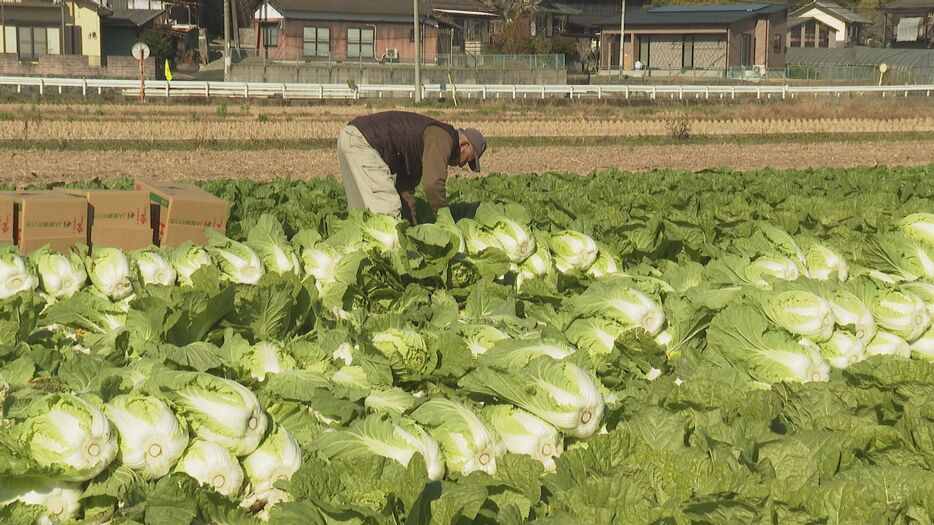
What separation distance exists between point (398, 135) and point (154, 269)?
285 centimetres

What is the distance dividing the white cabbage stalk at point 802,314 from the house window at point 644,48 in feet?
200

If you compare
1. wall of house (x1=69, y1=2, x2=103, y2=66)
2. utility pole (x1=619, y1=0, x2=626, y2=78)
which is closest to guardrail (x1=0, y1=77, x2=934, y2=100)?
wall of house (x1=69, y1=2, x2=103, y2=66)

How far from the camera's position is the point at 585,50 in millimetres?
72625

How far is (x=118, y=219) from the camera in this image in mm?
8242

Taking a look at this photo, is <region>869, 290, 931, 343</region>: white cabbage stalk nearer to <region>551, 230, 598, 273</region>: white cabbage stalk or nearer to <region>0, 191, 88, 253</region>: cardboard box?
<region>551, 230, 598, 273</region>: white cabbage stalk

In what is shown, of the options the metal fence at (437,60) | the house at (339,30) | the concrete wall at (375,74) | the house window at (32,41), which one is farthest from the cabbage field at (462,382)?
the house window at (32,41)

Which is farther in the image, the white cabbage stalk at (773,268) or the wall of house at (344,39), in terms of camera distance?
the wall of house at (344,39)

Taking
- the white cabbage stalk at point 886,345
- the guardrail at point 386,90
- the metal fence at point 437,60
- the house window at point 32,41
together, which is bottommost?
the white cabbage stalk at point 886,345

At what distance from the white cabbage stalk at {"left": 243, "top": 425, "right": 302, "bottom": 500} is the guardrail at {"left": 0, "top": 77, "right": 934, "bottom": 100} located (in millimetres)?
32469

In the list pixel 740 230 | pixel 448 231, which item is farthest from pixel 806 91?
pixel 448 231

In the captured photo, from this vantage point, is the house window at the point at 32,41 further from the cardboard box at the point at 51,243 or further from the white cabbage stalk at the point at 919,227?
the white cabbage stalk at the point at 919,227

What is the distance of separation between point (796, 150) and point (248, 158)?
14609mm

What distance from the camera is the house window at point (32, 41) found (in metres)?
51.0

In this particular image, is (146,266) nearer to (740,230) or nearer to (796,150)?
(740,230)
